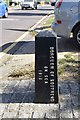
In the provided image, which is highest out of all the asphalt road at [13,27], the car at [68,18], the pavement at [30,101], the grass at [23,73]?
the car at [68,18]

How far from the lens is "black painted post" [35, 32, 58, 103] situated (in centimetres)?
509

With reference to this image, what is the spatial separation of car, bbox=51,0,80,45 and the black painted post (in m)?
5.42

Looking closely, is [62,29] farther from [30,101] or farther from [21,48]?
[30,101]

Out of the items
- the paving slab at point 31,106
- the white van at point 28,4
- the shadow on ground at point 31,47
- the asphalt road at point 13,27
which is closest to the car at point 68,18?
the shadow on ground at point 31,47

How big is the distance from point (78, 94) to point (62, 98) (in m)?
0.33

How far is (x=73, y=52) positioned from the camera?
10133mm

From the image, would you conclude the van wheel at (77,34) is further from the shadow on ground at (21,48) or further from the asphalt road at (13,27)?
the asphalt road at (13,27)

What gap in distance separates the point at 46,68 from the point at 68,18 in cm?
556

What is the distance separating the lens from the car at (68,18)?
10438 mm

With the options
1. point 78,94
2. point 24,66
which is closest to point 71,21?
point 24,66

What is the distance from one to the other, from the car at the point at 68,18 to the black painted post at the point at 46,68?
542 centimetres

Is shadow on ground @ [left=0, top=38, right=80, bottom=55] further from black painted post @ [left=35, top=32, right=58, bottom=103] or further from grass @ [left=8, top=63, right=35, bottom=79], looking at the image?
black painted post @ [left=35, top=32, right=58, bottom=103]

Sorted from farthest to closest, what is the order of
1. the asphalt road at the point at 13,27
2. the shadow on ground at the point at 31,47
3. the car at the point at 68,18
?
the asphalt road at the point at 13,27, the shadow on ground at the point at 31,47, the car at the point at 68,18

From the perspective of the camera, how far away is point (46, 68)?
5.20 metres
